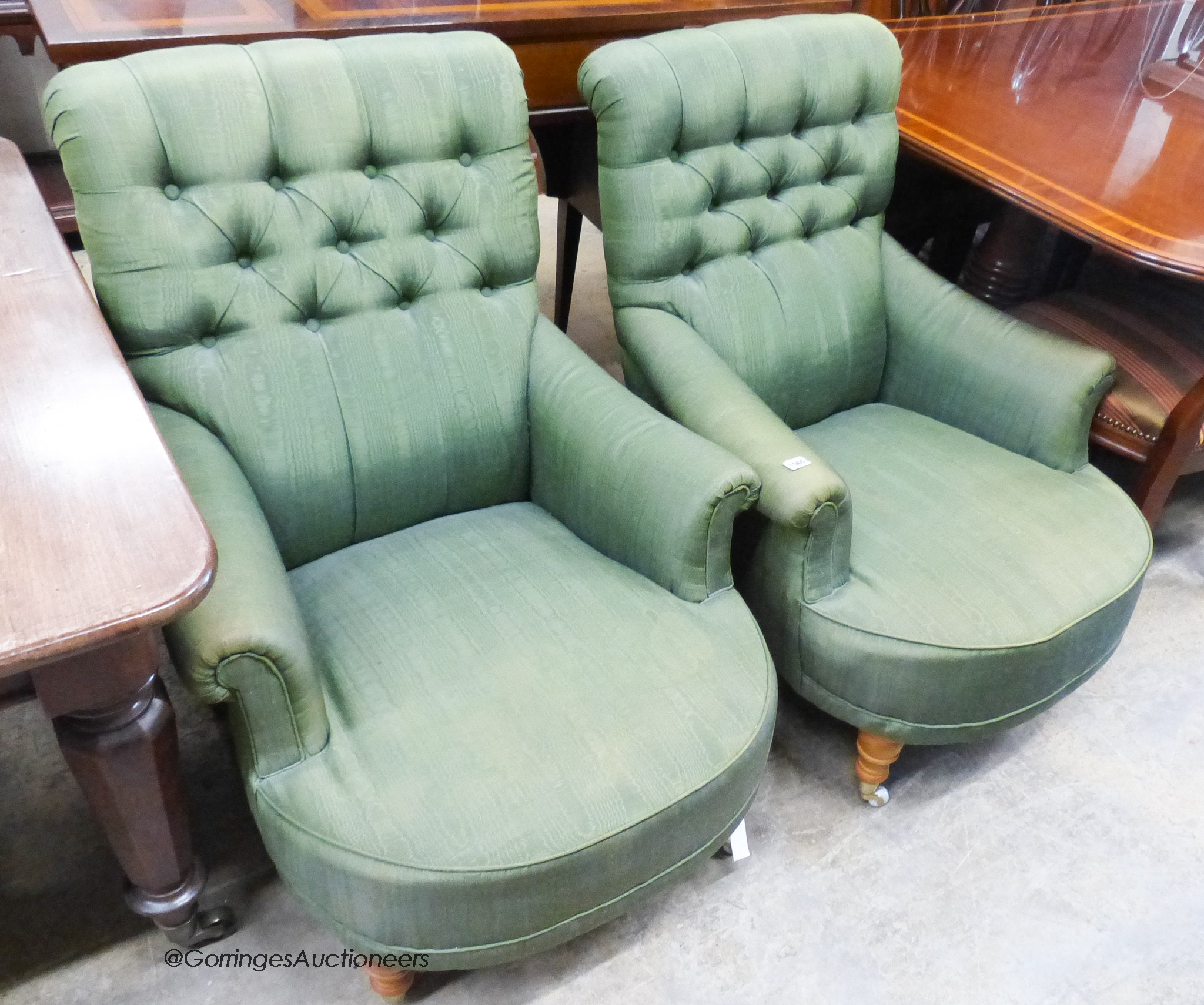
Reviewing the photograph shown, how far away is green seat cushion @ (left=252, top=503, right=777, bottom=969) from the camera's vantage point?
2.98 ft

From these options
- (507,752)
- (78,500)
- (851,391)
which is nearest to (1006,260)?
(851,391)

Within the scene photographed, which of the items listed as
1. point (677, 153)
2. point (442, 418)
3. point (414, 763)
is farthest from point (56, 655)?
point (677, 153)

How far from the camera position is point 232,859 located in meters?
1.26

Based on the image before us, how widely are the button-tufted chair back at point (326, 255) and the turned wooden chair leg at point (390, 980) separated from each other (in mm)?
503

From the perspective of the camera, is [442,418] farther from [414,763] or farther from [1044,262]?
[1044,262]

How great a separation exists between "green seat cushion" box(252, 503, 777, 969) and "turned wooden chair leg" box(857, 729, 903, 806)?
1.03 feet

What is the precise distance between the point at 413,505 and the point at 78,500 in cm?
55

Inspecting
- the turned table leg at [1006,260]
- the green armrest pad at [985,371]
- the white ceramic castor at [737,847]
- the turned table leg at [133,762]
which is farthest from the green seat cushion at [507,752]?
the turned table leg at [1006,260]

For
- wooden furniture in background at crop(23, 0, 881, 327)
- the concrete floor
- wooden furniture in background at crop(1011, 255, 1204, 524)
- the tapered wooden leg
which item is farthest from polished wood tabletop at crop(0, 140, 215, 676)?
wooden furniture in background at crop(1011, 255, 1204, 524)

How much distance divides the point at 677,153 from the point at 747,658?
0.76m

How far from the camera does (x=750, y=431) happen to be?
125cm

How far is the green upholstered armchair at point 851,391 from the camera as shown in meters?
1.20

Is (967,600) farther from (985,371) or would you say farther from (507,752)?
(507,752)

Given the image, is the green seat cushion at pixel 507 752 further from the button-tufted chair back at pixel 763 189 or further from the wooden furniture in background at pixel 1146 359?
the wooden furniture in background at pixel 1146 359
